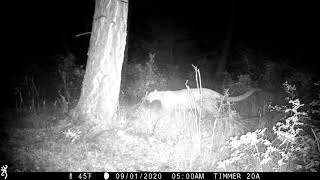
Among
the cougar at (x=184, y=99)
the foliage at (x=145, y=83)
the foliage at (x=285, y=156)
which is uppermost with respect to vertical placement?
the foliage at (x=145, y=83)

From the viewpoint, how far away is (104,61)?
20.3 ft

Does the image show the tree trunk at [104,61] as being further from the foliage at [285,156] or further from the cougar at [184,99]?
the foliage at [285,156]

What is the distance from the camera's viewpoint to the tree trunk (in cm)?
615

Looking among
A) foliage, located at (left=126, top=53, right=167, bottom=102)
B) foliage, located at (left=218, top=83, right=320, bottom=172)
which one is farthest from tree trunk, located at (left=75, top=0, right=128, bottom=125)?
foliage, located at (left=126, top=53, right=167, bottom=102)

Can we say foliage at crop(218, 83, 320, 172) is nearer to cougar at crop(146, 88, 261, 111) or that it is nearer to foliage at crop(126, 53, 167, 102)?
cougar at crop(146, 88, 261, 111)

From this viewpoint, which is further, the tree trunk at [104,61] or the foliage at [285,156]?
the tree trunk at [104,61]

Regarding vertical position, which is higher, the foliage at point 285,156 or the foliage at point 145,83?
the foliage at point 145,83

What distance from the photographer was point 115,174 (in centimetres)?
436

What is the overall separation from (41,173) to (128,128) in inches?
87.4

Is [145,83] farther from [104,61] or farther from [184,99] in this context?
[104,61]

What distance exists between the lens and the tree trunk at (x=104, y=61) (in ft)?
20.2

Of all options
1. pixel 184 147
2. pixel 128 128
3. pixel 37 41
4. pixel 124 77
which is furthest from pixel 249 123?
pixel 37 41

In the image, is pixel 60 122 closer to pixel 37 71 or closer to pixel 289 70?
pixel 37 71

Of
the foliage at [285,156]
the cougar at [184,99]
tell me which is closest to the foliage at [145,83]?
the cougar at [184,99]
